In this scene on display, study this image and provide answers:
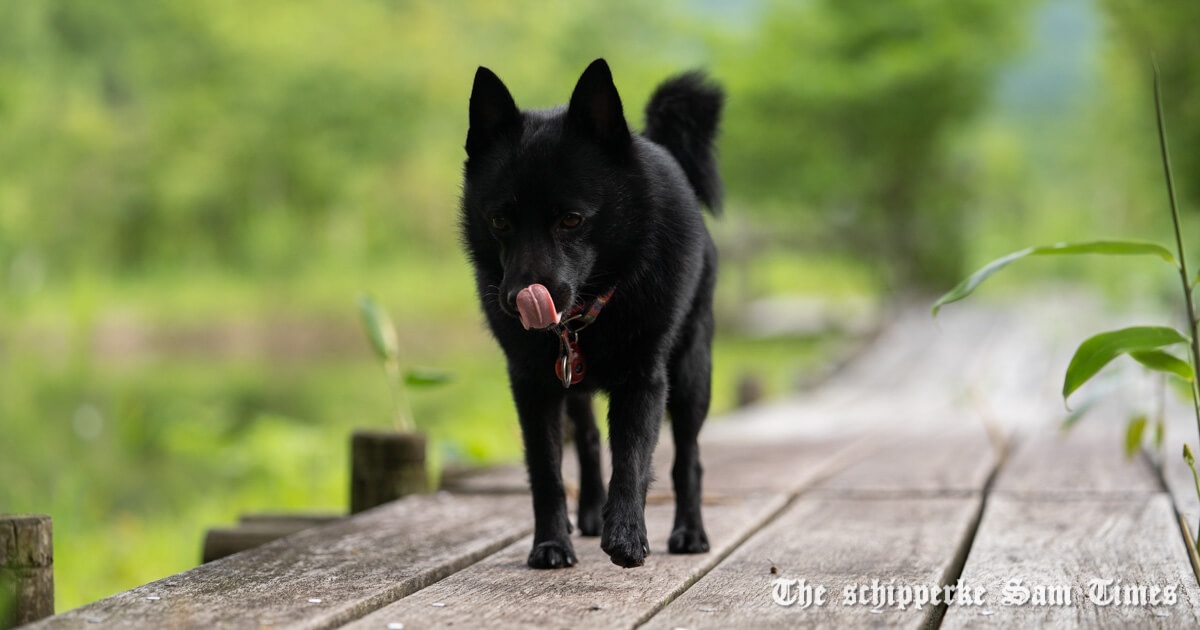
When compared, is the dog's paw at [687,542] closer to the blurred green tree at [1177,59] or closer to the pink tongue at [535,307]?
the pink tongue at [535,307]

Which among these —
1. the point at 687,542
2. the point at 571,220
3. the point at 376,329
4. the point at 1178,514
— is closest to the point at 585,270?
the point at 571,220

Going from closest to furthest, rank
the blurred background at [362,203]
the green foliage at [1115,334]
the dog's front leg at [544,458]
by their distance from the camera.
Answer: the green foliage at [1115,334], the dog's front leg at [544,458], the blurred background at [362,203]

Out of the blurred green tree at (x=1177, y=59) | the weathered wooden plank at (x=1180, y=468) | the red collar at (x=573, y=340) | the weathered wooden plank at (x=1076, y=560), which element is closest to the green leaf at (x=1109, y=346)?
the weathered wooden plank at (x=1076, y=560)

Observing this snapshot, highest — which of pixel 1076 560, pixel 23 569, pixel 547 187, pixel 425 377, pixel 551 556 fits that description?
pixel 547 187

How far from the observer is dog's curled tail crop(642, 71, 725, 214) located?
294cm

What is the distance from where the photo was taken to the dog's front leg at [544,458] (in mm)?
2371

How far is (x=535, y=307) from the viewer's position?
2045 millimetres

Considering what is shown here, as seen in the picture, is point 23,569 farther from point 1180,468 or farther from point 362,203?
point 362,203

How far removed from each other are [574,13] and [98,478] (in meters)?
25.8

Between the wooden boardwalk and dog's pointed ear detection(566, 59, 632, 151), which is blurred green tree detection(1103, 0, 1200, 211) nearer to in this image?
the wooden boardwalk

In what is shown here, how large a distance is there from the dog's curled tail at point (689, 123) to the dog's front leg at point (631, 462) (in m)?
0.75

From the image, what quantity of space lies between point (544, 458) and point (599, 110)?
0.76m

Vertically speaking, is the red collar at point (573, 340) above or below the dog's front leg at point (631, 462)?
above

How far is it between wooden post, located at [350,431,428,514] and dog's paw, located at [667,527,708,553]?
1.15m
